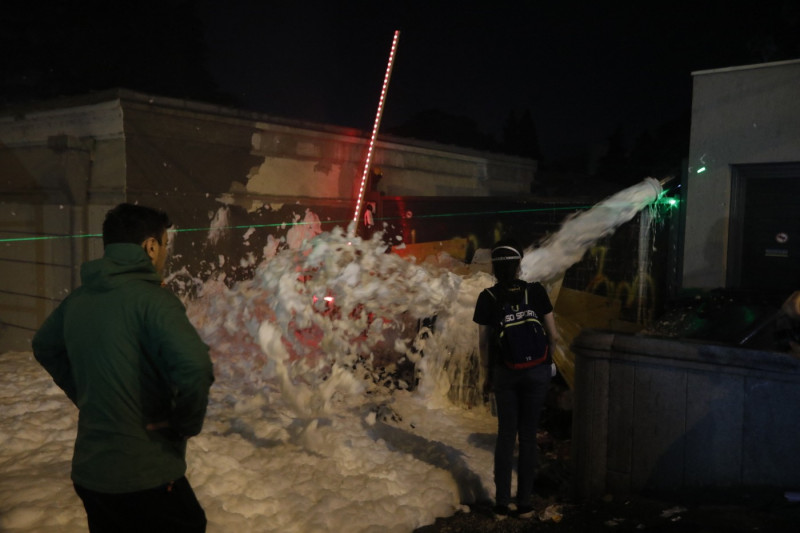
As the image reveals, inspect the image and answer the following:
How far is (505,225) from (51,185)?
6806mm

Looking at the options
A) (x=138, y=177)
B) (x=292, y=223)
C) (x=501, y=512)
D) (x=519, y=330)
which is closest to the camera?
A: (x=519, y=330)

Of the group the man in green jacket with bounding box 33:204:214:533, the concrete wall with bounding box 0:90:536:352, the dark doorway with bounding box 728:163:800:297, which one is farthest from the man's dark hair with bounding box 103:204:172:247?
the dark doorway with bounding box 728:163:800:297

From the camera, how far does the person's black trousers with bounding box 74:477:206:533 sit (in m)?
2.39

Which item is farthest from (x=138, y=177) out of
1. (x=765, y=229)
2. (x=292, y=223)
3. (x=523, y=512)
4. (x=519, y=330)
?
(x=765, y=229)

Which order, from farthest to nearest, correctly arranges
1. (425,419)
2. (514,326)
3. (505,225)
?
(505,225)
(425,419)
(514,326)

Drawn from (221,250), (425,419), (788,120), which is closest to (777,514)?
(425,419)

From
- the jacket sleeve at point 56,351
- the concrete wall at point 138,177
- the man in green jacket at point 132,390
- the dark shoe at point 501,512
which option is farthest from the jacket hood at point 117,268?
the concrete wall at point 138,177

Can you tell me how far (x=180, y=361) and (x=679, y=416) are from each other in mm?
3630

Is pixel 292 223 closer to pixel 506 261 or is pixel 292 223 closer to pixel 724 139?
pixel 506 261

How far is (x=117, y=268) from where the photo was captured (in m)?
2.41

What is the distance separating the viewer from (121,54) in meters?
22.4

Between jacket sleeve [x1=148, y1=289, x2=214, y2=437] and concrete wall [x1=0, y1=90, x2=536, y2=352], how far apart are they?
6469 mm

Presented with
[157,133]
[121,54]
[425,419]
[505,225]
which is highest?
[121,54]

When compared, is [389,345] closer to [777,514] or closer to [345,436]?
[345,436]
